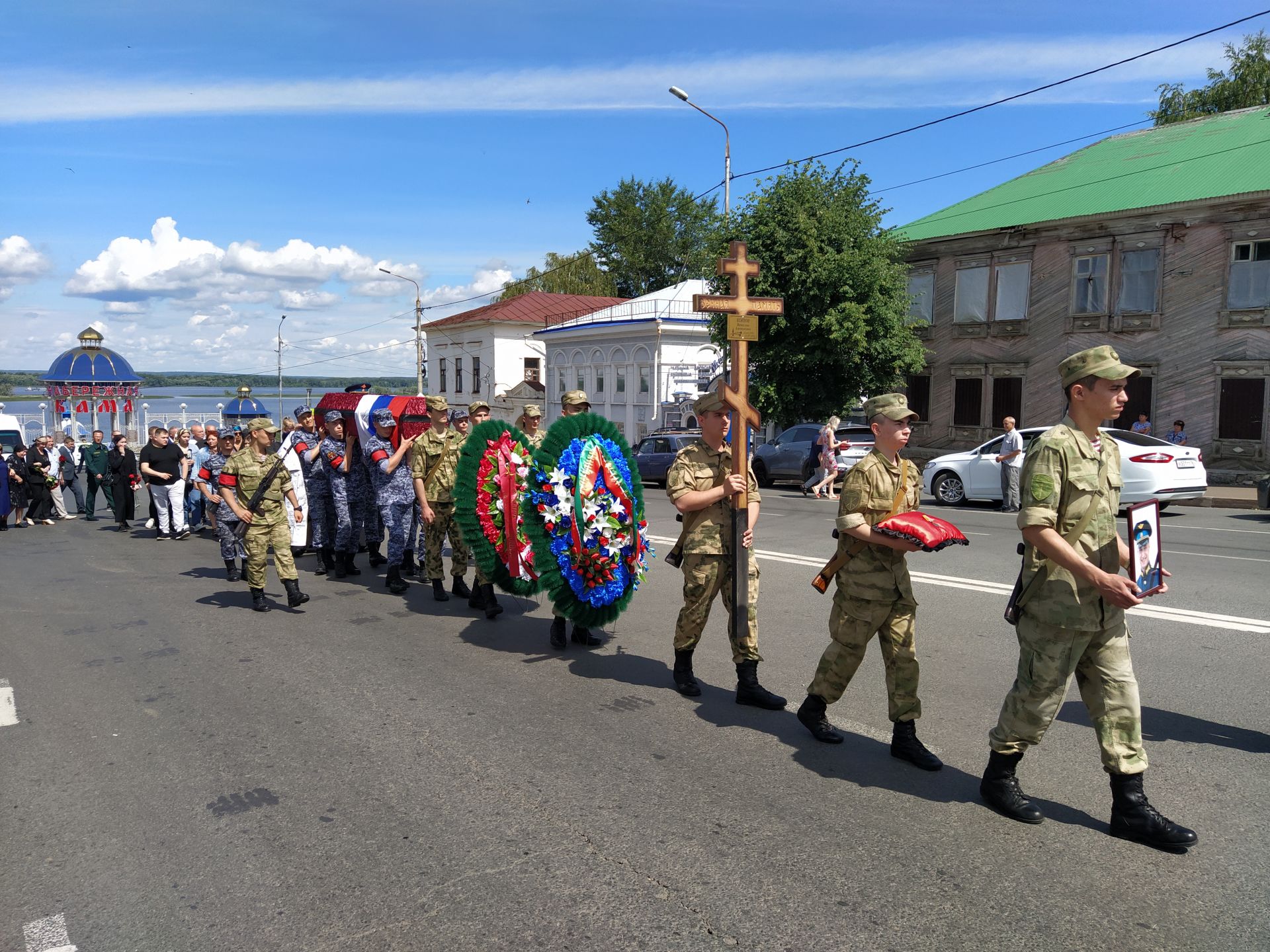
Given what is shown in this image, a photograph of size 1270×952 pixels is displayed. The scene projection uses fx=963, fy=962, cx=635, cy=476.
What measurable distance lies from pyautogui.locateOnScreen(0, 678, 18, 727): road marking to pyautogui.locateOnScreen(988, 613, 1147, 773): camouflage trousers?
576 cm

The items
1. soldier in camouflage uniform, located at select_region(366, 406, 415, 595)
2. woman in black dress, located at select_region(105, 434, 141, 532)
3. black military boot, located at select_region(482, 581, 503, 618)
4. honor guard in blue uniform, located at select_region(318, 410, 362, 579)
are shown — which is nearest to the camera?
black military boot, located at select_region(482, 581, 503, 618)

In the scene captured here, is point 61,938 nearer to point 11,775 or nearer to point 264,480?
point 11,775

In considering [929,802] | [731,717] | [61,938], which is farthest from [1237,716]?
[61,938]

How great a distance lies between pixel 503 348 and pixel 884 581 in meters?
51.2

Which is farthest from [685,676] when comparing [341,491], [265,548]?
[341,491]

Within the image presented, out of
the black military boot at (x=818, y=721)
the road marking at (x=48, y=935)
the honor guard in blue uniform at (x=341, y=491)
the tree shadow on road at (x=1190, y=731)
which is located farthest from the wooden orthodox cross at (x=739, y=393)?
the honor guard in blue uniform at (x=341, y=491)

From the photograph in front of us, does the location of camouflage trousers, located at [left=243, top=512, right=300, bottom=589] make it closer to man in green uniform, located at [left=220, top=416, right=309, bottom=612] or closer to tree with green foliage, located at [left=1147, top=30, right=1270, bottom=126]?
man in green uniform, located at [left=220, top=416, right=309, bottom=612]

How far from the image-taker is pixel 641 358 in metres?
41.2

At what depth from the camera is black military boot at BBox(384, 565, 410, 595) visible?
991cm

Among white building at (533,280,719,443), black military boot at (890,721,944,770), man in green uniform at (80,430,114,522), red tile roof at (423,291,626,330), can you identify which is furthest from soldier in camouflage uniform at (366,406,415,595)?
red tile roof at (423,291,626,330)

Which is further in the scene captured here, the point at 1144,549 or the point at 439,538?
the point at 439,538

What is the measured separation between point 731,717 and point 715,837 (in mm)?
1595

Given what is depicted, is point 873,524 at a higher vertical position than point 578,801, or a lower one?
higher

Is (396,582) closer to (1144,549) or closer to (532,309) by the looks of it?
(1144,549)
